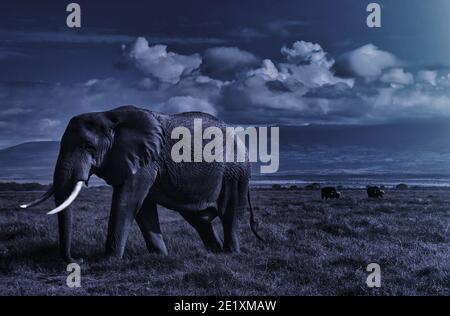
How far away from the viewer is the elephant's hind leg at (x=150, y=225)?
442 inches

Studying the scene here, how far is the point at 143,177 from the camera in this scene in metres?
10.5

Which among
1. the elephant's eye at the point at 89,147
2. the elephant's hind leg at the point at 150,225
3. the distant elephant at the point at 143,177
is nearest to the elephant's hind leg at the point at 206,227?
the distant elephant at the point at 143,177

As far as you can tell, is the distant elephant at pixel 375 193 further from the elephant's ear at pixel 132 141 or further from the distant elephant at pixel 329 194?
the elephant's ear at pixel 132 141

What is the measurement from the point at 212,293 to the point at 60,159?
3.18 metres

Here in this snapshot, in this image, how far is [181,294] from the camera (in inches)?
358

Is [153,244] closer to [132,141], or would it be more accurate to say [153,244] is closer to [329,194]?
[132,141]

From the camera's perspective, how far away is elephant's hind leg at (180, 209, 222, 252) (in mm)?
11750

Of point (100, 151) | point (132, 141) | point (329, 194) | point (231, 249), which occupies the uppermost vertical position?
point (132, 141)

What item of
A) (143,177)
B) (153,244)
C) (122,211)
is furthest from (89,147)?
(153,244)

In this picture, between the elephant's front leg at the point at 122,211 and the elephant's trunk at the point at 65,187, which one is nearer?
the elephant's trunk at the point at 65,187

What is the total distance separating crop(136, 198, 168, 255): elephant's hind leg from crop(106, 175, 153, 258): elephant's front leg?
0.77 meters

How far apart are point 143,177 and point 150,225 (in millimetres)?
1155

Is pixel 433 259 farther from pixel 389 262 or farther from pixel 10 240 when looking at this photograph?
pixel 10 240

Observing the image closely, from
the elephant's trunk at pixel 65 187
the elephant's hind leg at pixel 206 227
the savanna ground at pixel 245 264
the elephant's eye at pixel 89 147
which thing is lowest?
the savanna ground at pixel 245 264
